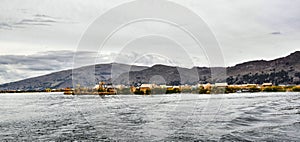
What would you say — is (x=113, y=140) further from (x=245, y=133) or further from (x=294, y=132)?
(x=294, y=132)

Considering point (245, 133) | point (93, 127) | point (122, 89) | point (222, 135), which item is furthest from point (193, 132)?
point (122, 89)

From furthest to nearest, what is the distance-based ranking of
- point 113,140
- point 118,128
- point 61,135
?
point 118,128 < point 61,135 < point 113,140

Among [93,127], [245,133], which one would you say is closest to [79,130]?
[93,127]

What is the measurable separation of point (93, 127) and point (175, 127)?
22.4 feet

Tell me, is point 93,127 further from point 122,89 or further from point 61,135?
point 122,89

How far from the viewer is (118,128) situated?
24.5 meters

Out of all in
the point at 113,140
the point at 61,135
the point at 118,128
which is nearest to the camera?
the point at 113,140

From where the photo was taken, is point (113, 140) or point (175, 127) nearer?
point (113, 140)

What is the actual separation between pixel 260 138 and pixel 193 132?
470 centimetres

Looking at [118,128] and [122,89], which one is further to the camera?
[122,89]

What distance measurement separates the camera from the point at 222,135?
Result: 69.4ft

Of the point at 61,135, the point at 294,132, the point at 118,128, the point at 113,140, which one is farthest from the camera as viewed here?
the point at 118,128

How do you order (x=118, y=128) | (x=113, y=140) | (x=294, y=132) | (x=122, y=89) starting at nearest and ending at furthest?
(x=113, y=140) < (x=294, y=132) < (x=118, y=128) < (x=122, y=89)

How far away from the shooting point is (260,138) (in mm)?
20047
